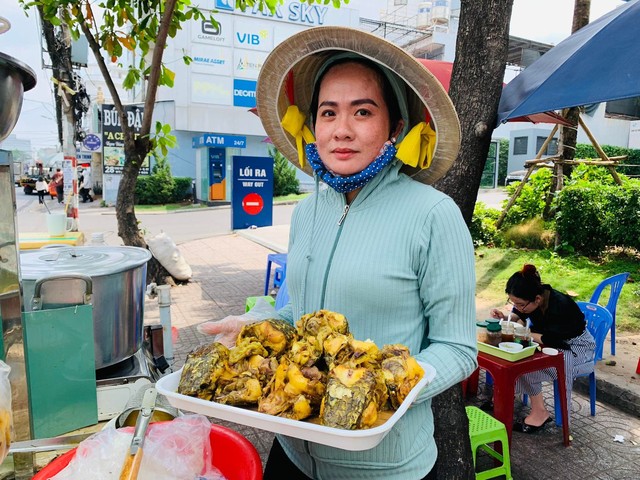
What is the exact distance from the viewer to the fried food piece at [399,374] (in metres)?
1.11

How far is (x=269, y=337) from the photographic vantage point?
1309 millimetres

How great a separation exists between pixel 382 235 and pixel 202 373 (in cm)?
63

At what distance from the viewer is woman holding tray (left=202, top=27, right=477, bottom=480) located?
1368 millimetres

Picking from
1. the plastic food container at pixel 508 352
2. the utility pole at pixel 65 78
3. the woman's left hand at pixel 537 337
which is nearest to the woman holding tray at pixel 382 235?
the plastic food container at pixel 508 352

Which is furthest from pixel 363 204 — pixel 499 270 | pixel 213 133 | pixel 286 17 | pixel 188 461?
pixel 286 17

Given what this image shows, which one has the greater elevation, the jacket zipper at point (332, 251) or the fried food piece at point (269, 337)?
the jacket zipper at point (332, 251)

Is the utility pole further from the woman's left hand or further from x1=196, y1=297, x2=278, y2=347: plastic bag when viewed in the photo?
x1=196, y1=297, x2=278, y2=347: plastic bag

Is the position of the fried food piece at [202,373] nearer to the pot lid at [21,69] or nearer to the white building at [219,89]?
the pot lid at [21,69]

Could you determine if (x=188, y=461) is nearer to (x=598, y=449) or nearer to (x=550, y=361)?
(x=550, y=361)

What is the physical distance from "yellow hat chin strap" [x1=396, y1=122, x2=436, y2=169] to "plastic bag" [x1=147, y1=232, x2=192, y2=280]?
273 inches

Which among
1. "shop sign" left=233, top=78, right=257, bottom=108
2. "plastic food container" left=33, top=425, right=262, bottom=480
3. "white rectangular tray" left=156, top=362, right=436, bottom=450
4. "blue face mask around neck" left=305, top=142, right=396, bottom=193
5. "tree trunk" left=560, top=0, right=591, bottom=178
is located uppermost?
"shop sign" left=233, top=78, right=257, bottom=108

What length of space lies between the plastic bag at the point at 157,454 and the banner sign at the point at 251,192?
7180mm

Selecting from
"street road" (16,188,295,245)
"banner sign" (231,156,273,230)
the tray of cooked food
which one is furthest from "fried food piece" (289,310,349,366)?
"street road" (16,188,295,245)

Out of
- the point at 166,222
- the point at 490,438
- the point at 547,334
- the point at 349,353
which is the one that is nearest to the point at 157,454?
the point at 349,353
